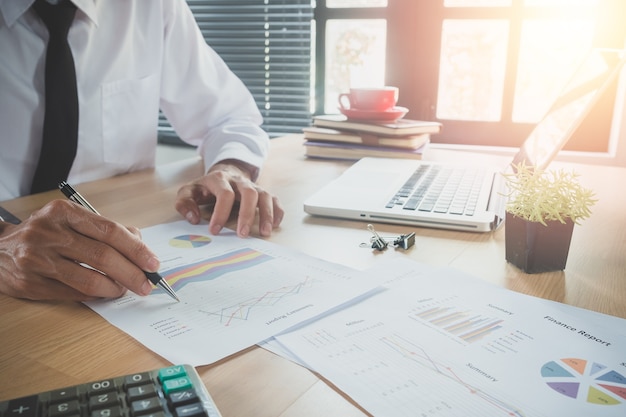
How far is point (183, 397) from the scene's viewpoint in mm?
396

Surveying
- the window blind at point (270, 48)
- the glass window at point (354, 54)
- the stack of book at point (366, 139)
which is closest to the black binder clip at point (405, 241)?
the stack of book at point (366, 139)

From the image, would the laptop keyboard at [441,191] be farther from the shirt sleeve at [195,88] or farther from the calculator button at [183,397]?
the calculator button at [183,397]

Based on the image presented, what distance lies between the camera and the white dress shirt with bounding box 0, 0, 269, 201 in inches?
45.1

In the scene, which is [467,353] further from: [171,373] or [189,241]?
[189,241]

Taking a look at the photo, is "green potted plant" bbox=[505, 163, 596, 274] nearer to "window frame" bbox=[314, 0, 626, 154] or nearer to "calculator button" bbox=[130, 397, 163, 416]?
"calculator button" bbox=[130, 397, 163, 416]

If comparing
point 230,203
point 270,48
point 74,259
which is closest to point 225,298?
point 74,259

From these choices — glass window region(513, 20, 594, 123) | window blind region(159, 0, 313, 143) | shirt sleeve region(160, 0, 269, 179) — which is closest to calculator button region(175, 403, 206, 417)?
shirt sleeve region(160, 0, 269, 179)

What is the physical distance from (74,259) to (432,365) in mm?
409

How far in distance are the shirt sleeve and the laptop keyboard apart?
470 mm

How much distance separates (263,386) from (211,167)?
76 cm

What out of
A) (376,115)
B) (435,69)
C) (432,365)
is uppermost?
(435,69)

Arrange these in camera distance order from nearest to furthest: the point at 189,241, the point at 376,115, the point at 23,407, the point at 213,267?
1. the point at 23,407
2. the point at 213,267
3. the point at 189,241
4. the point at 376,115

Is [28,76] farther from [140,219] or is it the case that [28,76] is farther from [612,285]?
[612,285]

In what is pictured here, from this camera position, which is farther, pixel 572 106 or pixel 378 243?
pixel 572 106
